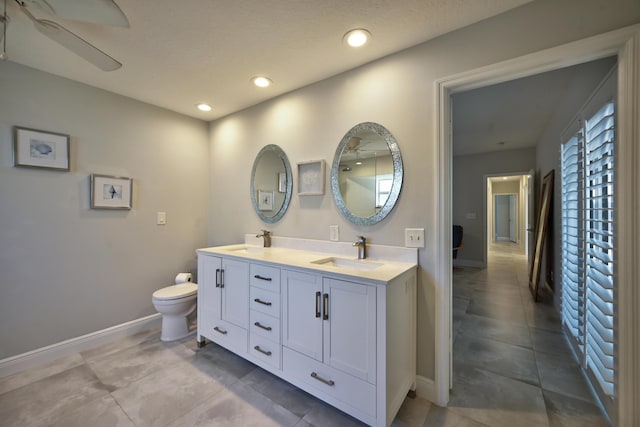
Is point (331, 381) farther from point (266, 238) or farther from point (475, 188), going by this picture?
point (475, 188)

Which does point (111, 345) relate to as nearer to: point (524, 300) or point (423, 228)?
point (423, 228)

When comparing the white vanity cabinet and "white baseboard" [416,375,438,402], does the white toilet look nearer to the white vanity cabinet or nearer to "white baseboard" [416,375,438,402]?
the white vanity cabinet

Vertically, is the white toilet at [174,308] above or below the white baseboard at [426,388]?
above

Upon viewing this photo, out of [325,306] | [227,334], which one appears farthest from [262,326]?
[325,306]

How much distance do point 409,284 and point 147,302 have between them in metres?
2.69

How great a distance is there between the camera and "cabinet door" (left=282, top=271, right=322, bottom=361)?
154cm

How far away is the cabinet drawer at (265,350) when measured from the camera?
1739mm

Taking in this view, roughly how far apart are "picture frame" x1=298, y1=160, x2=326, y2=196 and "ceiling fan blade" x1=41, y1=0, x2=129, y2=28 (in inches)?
56.6

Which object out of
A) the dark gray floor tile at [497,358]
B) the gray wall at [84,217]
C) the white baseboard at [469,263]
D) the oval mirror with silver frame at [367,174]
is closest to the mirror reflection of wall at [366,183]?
the oval mirror with silver frame at [367,174]

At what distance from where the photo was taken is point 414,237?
5.71ft

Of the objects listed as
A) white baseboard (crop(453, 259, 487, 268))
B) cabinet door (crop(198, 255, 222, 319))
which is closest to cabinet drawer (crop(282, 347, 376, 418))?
cabinet door (crop(198, 255, 222, 319))

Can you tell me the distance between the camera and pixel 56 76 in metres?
2.15

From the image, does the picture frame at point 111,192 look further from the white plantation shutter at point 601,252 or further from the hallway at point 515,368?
the white plantation shutter at point 601,252

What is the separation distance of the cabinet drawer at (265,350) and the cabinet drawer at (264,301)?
207 mm
